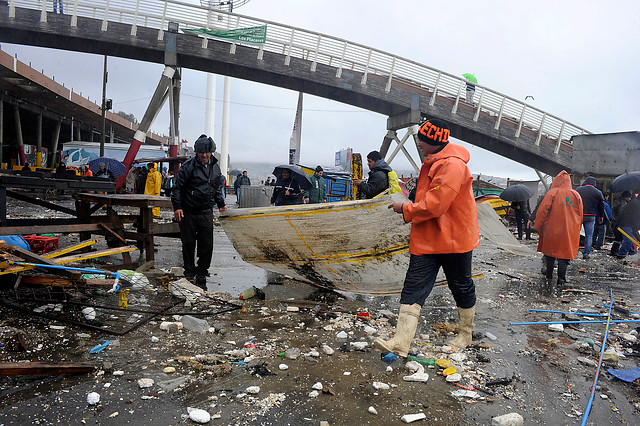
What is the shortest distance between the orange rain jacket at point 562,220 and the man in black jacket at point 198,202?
4.97 metres

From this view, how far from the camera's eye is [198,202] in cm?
491

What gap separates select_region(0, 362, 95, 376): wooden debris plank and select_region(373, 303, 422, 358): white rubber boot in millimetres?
2020

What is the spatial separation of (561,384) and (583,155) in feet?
63.4

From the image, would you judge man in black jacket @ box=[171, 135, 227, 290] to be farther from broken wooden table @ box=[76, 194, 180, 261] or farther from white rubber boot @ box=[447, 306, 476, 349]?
white rubber boot @ box=[447, 306, 476, 349]

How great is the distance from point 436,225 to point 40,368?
2768 millimetres

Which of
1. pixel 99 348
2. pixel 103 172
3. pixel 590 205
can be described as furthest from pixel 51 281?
pixel 103 172

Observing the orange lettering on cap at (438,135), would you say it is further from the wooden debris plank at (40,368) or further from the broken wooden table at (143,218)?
the broken wooden table at (143,218)

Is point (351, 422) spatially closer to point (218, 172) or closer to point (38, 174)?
point (218, 172)

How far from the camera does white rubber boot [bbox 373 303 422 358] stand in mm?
2961

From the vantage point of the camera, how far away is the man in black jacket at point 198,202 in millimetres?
4875

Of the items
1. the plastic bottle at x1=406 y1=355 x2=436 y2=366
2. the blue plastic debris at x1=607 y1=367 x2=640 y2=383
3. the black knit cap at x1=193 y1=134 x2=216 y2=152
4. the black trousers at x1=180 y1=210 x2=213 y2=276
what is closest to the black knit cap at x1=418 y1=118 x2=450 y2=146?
the plastic bottle at x1=406 y1=355 x2=436 y2=366

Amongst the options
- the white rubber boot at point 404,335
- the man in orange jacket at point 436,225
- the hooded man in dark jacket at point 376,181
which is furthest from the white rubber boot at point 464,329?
the hooded man in dark jacket at point 376,181

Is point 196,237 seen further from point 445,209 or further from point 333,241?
point 445,209

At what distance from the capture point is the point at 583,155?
725 inches
